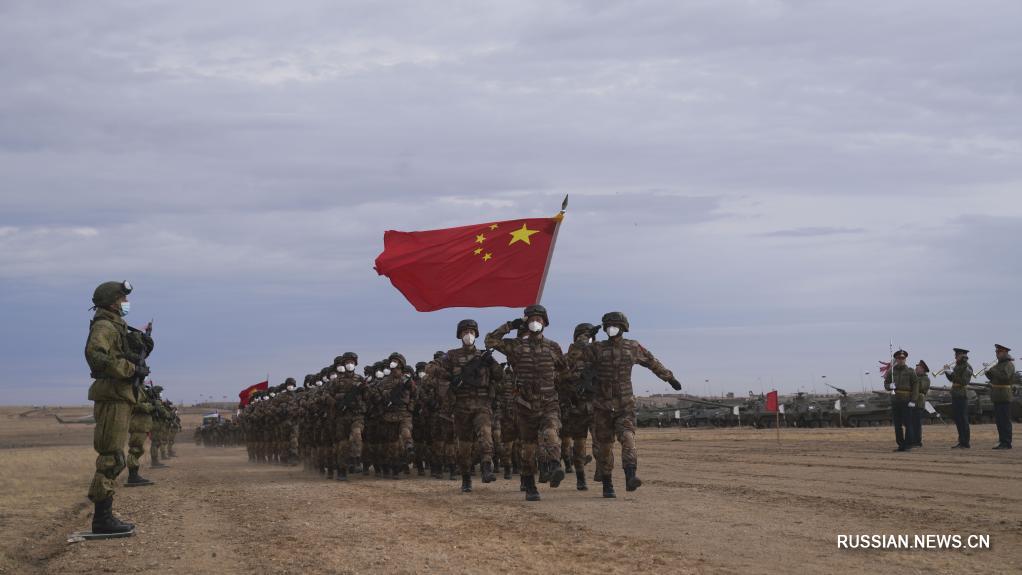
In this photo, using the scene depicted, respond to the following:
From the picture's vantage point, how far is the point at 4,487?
18266 millimetres

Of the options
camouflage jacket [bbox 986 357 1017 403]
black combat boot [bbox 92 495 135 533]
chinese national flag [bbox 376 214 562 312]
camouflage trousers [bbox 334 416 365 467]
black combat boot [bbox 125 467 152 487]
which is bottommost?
black combat boot [bbox 125 467 152 487]

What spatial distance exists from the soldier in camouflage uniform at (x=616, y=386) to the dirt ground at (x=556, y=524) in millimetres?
493

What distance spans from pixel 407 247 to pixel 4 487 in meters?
8.73

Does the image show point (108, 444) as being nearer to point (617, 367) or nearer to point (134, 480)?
point (617, 367)

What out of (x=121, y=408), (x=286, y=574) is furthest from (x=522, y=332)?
(x=286, y=574)

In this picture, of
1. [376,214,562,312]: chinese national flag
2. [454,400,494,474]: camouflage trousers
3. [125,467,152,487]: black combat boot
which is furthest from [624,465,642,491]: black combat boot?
[125,467,152,487]: black combat boot

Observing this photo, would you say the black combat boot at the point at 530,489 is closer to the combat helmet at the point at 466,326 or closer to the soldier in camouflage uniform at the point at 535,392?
the soldier in camouflage uniform at the point at 535,392

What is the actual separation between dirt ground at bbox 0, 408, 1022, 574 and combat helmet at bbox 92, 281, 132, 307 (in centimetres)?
237

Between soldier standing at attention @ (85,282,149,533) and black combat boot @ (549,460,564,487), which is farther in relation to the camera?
black combat boot @ (549,460,564,487)

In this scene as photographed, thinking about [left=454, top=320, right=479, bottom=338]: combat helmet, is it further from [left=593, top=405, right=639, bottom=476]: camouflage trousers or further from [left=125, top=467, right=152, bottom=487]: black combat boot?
[left=125, top=467, right=152, bottom=487]: black combat boot

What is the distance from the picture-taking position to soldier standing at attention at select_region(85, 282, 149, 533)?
32.6ft

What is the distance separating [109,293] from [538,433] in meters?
5.53

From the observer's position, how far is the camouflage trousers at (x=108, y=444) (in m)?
10.0

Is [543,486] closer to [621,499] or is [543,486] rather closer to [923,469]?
[621,499]
